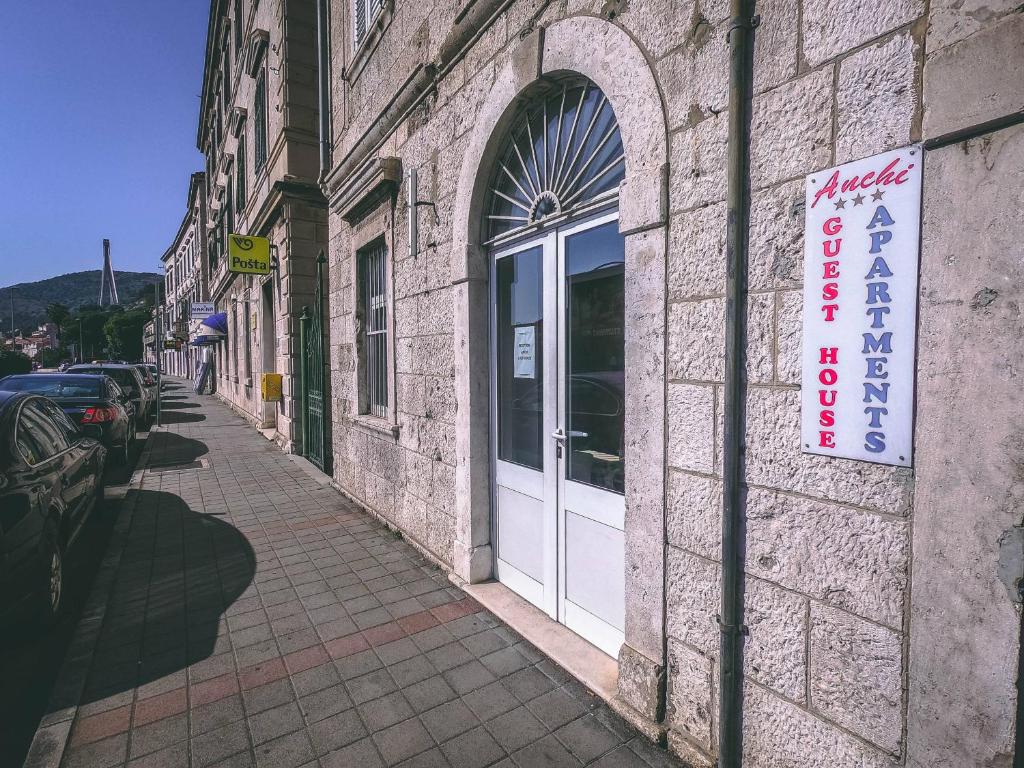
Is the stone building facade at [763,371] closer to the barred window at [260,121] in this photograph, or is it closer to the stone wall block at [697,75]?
the stone wall block at [697,75]

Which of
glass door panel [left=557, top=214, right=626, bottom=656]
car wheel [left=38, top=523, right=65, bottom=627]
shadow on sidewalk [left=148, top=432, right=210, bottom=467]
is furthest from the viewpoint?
shadow on sidewalk [left=148, top=432, right=210, bottom=467]

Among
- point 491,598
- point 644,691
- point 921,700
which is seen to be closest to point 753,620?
point 921,700

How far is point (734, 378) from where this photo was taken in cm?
214

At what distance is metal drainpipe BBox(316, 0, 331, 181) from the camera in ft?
23.9

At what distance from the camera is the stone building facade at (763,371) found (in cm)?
154

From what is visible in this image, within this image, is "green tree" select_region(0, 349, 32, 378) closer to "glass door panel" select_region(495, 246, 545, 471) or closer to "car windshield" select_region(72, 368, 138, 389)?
"car windshield" select_region(72, 368, 138, 389)

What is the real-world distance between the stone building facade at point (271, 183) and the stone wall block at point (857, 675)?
950cm

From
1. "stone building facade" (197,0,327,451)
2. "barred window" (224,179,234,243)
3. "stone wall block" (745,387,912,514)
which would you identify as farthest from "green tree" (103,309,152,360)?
"stone wall block" (745,387,912,514)

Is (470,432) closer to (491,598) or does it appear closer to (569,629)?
(491,598)

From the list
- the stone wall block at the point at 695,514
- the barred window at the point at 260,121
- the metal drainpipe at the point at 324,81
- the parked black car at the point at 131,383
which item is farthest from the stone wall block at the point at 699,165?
the parked black car at the point at 131,383

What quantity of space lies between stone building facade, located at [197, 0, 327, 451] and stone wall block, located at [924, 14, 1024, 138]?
9.75 m

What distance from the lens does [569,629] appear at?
3420mm

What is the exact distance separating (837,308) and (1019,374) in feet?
1.76

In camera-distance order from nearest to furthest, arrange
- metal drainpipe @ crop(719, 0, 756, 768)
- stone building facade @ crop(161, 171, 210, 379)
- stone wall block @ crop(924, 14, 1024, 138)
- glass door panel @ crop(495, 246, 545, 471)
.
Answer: stone wall block @ crop(924, 14, 1024, 138), metal drainpipe @ crop(719, 0, 756, 768), glass door panel @ crop(495, 246, 545, 471), stone building facade @ crop(161, 171, 210, 379)
